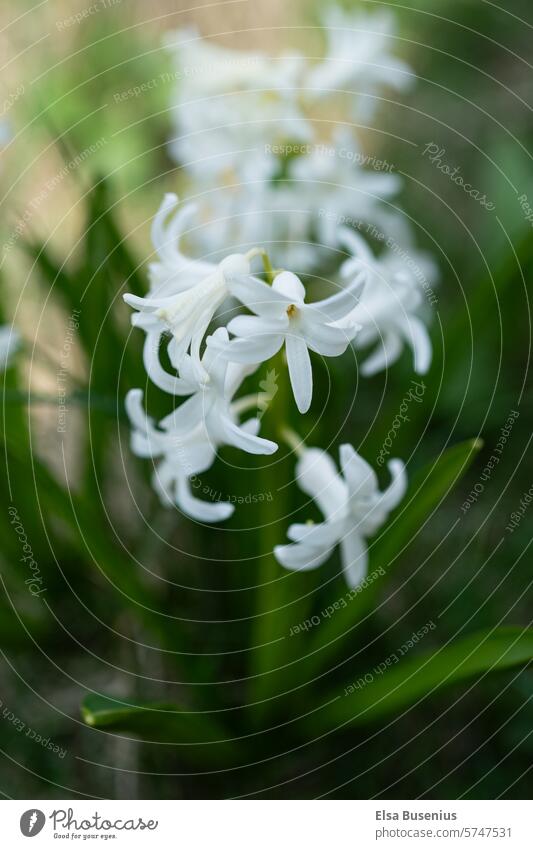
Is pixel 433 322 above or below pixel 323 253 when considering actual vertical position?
below

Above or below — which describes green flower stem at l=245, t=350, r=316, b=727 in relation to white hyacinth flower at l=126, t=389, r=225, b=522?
below

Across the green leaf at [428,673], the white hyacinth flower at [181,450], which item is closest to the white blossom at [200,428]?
the white hyacinth flower at [181,450]

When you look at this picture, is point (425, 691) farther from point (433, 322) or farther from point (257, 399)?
point (433, 322)

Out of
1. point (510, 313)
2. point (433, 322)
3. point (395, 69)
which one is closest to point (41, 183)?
point (395, 69)

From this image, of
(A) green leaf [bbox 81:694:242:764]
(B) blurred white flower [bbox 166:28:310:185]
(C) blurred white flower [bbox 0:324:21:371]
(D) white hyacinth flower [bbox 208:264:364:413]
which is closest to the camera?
(D) white hyacinth flower [bbox 208:264:364:413]
